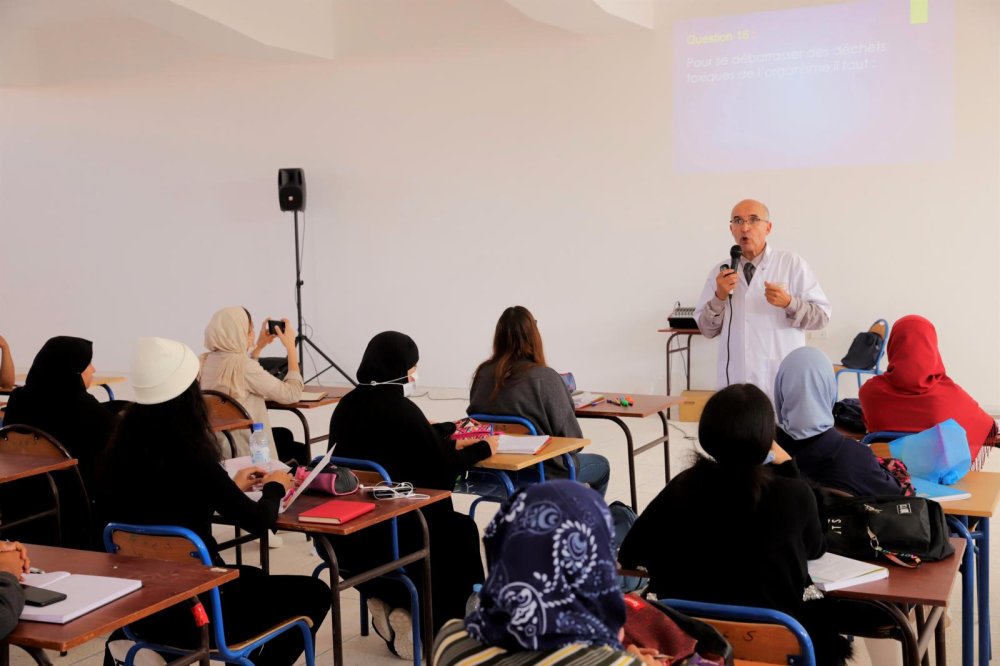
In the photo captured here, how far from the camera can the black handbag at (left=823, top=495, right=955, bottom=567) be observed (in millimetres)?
2334

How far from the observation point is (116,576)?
2180mm

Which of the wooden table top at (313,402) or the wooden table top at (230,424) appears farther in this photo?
the wooden table top at (313,402)

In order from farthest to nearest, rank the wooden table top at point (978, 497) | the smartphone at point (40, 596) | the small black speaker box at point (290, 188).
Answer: the small black speaker box at point (290, 188), the wooden table top at point (978, 497), the smartphone at point (40, 596)

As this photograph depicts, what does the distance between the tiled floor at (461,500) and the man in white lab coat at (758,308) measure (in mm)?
493

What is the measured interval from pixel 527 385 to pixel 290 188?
19.8 ft

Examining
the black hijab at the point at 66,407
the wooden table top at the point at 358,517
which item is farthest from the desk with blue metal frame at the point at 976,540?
the black hijab at the point at 66,407

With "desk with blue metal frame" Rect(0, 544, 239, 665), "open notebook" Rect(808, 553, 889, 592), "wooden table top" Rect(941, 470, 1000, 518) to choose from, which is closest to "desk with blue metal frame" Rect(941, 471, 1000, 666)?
"wooden table top" Rect(941, 470, 1000, 518)

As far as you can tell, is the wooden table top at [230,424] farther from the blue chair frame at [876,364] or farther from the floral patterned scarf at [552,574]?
the blue chair frame at [876,364]

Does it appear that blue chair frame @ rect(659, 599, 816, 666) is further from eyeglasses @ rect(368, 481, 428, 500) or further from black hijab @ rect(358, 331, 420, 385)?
black hijab @ rect(358, 331, 420, 385)

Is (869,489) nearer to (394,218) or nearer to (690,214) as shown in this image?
(690,214)

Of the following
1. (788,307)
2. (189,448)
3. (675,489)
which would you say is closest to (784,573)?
(675,489)

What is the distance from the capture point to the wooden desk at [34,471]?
337 centimetres

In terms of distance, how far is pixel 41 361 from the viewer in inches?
154

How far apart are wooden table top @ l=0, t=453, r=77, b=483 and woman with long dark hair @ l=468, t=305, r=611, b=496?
63.9 inches
